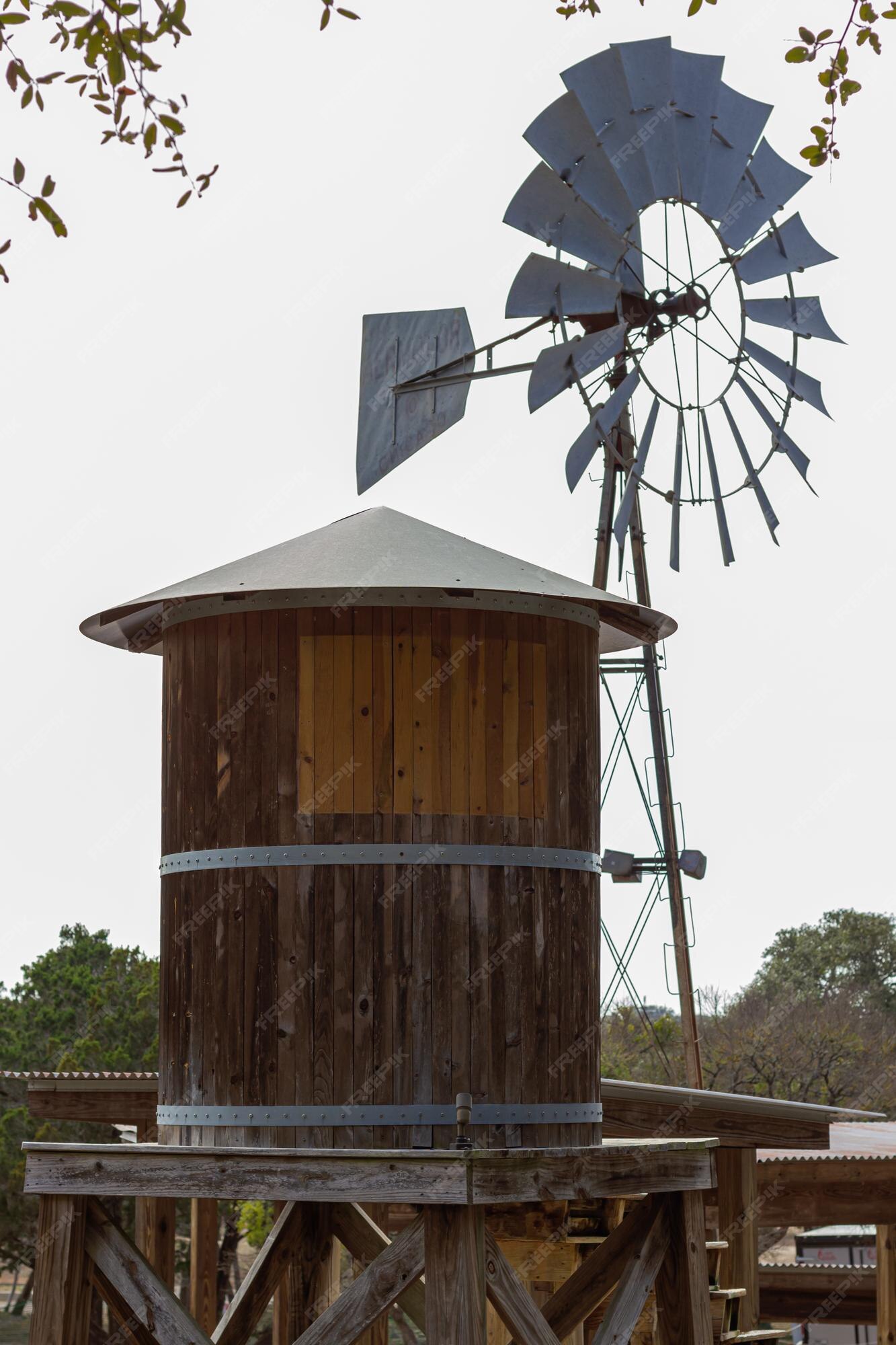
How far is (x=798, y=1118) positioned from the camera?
11734mm

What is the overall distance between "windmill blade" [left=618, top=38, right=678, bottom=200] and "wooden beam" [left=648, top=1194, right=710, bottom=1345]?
639 centimetres

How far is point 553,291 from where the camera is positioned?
1091 cm

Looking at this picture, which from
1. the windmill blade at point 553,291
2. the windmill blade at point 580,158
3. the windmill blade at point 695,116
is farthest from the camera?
the windmill blade at point 695,116

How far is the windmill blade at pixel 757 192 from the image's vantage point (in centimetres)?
1173

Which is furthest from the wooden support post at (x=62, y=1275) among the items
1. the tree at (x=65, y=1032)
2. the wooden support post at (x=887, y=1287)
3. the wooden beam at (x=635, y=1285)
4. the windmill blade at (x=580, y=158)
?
the tree at (x=65, y=1032)

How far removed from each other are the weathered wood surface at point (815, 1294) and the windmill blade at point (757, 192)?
13.8 metres

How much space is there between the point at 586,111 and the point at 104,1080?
7.39 m

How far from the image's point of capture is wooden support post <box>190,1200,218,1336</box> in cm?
1451

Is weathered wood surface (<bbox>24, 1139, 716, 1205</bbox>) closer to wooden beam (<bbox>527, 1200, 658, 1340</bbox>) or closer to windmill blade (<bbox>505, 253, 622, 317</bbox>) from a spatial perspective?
wooden beam (<bbox>527, 1200, 658, 1340</bbox>)

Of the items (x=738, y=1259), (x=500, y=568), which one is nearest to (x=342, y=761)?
(x=500, y=568)

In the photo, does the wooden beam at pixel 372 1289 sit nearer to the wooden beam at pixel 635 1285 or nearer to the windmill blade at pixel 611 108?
the wooden beam at pixel 635 1285

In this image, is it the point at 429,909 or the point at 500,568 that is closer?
the point at 429,909

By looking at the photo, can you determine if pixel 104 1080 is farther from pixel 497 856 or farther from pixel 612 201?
pixel 612 201

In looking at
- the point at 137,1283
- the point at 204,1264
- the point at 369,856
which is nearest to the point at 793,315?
the point at 369,856
